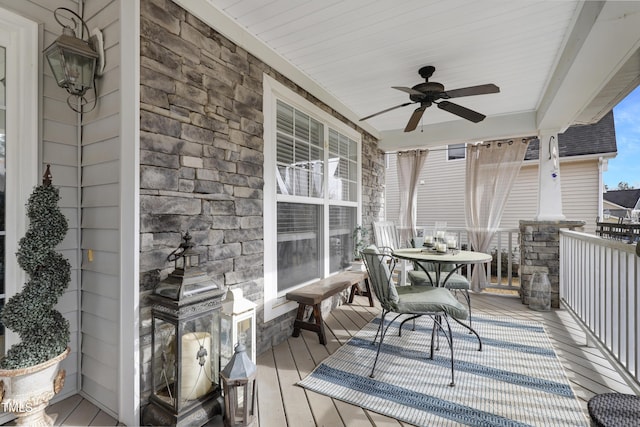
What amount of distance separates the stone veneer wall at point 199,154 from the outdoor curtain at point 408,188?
353cm

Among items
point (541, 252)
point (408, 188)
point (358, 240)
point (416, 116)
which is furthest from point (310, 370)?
point (408, 188)

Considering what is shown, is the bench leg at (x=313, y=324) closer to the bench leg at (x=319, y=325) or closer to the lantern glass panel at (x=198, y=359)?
the bench leg at (x=319, y=325)

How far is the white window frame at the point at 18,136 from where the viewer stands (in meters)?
1.88

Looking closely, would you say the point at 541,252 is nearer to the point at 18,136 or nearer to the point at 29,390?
the point at 29,390

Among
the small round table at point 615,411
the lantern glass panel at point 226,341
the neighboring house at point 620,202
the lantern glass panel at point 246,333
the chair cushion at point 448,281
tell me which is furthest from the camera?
the neighboring house at point 620,202

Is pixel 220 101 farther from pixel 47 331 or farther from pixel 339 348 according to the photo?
pixel 339 348

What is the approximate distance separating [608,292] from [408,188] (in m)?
3.53

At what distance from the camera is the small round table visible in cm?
112

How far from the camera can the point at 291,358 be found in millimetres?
2684

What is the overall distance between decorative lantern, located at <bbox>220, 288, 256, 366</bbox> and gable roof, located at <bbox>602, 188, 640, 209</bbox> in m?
10.1

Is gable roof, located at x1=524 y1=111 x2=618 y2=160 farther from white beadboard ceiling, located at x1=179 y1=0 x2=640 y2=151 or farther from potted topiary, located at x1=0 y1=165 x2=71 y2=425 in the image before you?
potted topiary, located at x1=0 y1=165 x2=71 y2=425

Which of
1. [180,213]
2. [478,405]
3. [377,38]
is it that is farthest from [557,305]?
[180,213]

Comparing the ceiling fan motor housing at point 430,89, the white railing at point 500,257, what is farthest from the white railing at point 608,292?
the ceiling fan motor housing at point 430,89

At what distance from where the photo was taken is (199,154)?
2.18 m
